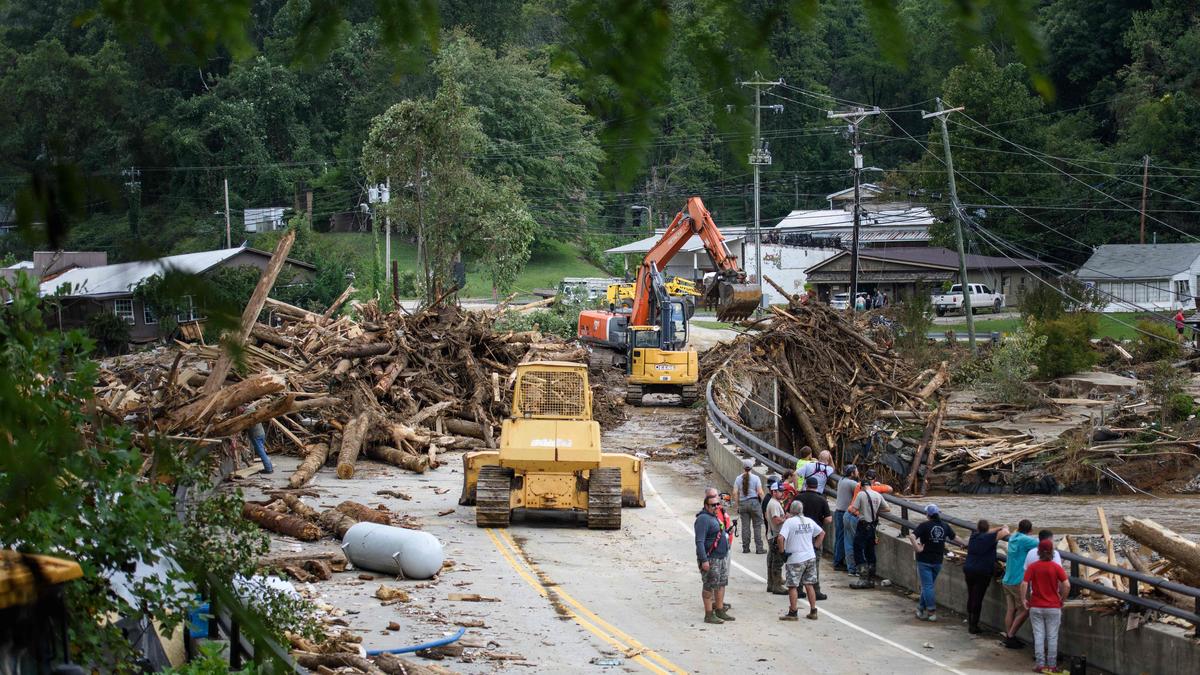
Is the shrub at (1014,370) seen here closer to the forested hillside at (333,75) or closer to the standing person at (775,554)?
the standing person at (775,554)

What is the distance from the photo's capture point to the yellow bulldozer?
2098 cm

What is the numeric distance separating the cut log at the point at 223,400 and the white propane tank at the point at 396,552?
5.25 m

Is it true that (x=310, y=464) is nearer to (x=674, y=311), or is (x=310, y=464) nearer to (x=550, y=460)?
(x=550, y=460)

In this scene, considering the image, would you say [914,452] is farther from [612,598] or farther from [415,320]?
[612,598]

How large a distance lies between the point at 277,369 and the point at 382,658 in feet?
63.7

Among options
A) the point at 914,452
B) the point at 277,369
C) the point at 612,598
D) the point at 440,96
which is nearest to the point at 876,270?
the point at 440,96

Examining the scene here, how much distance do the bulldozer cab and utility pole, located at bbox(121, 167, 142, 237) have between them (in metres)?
17.4

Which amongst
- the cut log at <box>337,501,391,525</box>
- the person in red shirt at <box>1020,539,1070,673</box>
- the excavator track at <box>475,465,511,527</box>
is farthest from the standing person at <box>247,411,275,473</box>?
the person in red shirt at <box>1020,539,1070,673</box>

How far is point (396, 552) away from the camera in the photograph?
17.6m

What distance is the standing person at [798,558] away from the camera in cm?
1600

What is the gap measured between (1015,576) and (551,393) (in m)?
9.12

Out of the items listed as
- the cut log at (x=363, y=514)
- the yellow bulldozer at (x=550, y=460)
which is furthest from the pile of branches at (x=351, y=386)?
the yellow bulldozer at (x=550, y=460)

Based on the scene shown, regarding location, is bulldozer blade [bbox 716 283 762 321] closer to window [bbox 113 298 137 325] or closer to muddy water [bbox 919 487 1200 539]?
muddy water [bbox 919 487 1200 539]

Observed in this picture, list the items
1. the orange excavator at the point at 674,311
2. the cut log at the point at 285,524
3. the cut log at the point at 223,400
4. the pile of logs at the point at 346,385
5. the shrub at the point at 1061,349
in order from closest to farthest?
the cut log at the point at 285,524
the cut log at the point at 223,400
the pile of logs at the point at 346,385
the orange excavator at the point at 674,311
the shrub at the point at 1061,349
